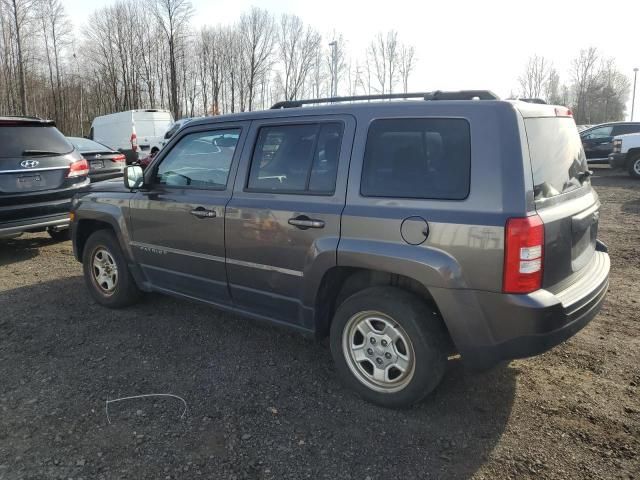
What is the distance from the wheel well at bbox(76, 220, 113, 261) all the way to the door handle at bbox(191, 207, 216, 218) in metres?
1.48

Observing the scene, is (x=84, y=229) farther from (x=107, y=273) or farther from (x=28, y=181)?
(x=28, y=181)

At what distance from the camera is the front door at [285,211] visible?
320cm

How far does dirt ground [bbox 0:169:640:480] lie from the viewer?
2.63 metres

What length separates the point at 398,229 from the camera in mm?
2863

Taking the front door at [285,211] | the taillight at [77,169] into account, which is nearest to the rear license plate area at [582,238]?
the front door at [285,211]

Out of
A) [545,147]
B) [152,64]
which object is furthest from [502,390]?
[152,64]

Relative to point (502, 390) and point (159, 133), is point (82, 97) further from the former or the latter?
point (502, 390)

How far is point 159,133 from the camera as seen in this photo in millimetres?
21188

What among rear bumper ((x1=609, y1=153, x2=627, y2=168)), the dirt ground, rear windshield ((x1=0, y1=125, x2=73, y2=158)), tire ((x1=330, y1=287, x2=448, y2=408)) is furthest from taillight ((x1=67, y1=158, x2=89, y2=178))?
rear bumper ((x1=609, y1=153, x2=627, y2=168))

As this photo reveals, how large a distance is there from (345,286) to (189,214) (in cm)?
147

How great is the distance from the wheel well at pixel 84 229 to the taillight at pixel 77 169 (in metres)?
2.23

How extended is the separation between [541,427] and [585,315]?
705 millimetres

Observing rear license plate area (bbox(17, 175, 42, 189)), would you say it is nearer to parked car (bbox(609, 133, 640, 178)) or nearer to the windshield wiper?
the windshield wiper

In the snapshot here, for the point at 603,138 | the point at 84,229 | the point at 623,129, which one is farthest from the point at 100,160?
the point at 623,129
